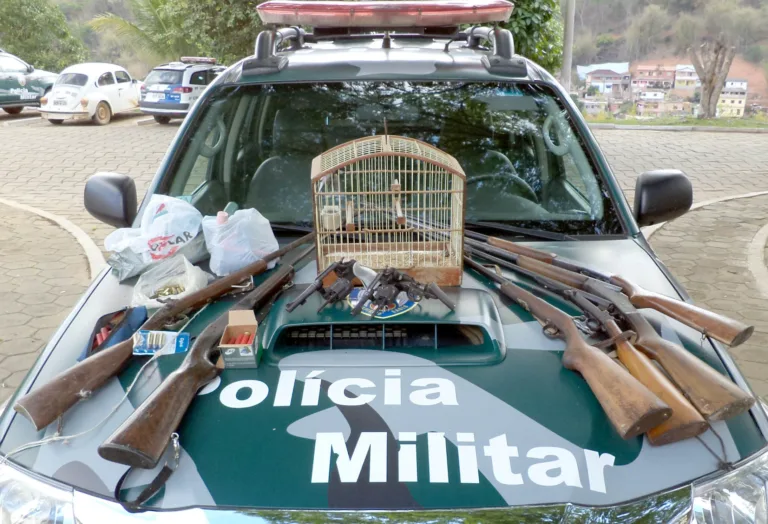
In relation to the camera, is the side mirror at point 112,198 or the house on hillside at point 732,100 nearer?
the side mirror at point 112,198

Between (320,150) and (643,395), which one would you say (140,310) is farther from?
(643,395)

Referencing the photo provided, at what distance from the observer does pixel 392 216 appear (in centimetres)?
264

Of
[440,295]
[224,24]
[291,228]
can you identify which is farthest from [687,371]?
[224,24]

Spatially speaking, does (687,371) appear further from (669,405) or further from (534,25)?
(534,25)

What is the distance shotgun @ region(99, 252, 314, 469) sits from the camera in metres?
1.62

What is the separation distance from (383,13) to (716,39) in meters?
19.8

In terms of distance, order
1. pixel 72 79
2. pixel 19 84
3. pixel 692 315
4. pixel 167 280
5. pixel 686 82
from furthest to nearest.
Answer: pixel 686 82, pixel 19 84, pixel 72 79, pixel 167 280, pixel 692 315

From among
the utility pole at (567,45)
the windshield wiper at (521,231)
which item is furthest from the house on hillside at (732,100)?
the windshield wiper at (521,231)

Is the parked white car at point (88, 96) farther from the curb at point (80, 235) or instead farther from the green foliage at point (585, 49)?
the green foliage at point (585, 49)

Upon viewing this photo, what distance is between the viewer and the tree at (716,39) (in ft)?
65.2

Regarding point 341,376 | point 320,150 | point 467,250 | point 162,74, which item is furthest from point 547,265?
point 162,74

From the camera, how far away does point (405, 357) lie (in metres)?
2.05

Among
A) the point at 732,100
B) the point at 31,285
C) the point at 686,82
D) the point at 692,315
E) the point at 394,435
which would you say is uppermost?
the point at 692,315

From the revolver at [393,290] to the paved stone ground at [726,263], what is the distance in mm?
2824
